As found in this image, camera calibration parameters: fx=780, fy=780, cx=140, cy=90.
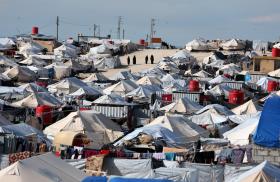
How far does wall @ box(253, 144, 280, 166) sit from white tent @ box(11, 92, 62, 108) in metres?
16.7

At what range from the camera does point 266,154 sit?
69.4 feet

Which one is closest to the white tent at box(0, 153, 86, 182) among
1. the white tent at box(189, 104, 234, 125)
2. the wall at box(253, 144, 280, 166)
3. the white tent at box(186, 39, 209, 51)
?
the wall at box(253, 144, 280, 166)

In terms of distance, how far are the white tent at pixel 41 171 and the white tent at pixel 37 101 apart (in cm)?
1726

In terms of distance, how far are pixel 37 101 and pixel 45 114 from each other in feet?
15.5

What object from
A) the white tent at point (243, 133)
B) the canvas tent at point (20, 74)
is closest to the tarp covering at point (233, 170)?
the white tent at point (243, 133)

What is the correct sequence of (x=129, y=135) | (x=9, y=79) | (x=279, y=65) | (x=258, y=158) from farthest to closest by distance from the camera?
1. (x=279, y=65)
2. (x=9, y=79)
3. (x=129, y=135)
4. (x=258, y=158)

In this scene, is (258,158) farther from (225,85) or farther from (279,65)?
(279,65)

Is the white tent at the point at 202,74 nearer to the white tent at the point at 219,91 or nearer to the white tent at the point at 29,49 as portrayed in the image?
the white tent at the point at 219,91

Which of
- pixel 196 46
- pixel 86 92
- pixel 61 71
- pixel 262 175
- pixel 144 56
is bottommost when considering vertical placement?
pixel 61 71

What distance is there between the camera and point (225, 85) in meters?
47.3

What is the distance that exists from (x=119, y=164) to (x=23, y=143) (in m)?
4.06

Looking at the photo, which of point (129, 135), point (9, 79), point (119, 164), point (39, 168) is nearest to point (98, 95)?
point (9, 79)

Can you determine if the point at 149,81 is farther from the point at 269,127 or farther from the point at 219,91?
the point at 269,127

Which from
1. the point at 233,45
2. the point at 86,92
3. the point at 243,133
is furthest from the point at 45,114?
the point at 233,45
